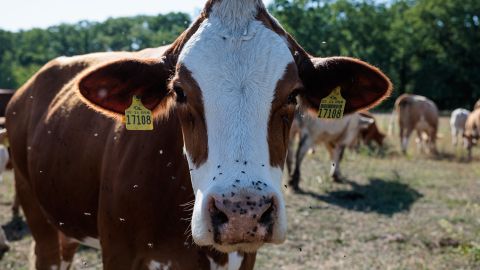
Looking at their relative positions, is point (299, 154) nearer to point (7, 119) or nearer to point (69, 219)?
point (7, 119)

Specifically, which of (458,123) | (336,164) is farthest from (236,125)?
(458,123)

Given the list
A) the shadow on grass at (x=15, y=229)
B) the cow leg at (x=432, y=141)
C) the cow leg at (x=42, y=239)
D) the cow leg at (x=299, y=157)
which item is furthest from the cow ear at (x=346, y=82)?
the cow leg at (x=432, y=141)

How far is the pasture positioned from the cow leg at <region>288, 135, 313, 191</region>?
0.82 feet

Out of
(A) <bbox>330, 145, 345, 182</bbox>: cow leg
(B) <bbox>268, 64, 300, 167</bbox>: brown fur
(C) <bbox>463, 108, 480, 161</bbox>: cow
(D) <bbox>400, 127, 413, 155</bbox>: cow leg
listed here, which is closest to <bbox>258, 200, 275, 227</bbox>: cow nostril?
(B) <bbox>268, 64, 300, 167</bbox>: brown fur

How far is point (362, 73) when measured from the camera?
8.59 feet

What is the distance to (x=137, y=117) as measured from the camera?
2.56m

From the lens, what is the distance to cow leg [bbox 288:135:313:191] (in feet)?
30.9

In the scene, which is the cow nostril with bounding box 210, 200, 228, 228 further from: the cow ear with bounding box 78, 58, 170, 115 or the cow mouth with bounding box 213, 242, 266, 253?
the cow ear with bounding box 78, 58, 170, 115

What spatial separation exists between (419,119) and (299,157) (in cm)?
895

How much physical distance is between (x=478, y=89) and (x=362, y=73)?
47.9 m

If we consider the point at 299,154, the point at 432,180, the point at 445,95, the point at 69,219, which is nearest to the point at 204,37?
the point at 69,219

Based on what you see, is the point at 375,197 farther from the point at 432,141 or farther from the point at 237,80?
the point at 432,141

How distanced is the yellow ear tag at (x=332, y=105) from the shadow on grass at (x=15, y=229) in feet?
15.7

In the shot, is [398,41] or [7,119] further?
[398,41]
